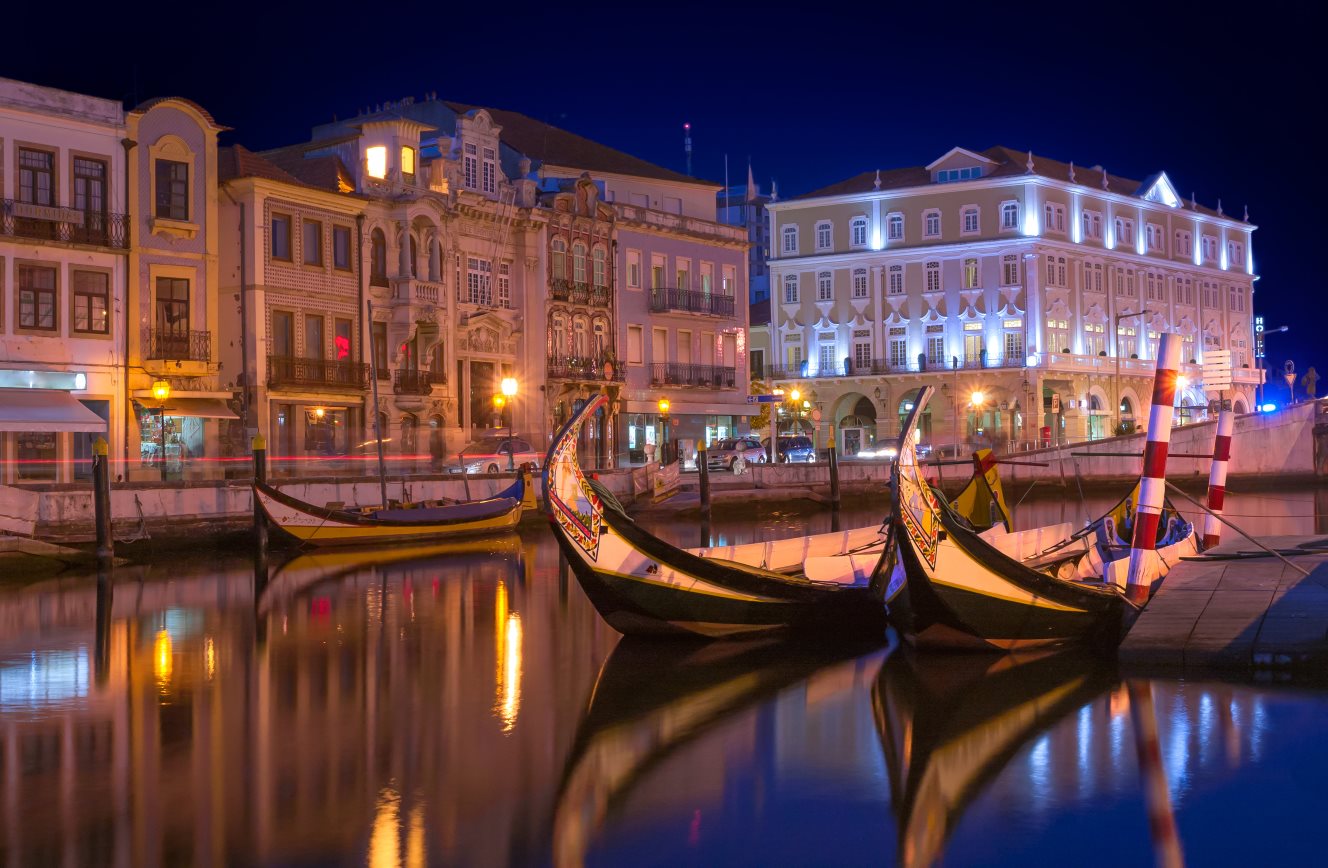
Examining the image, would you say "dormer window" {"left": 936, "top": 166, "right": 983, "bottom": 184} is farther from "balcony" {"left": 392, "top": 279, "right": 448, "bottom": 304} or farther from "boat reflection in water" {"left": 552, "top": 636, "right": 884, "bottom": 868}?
"boat reflection in water" {"left": 552, "top": 636, "right": 884, "bottom": 868}

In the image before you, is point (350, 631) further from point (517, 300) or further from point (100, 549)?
point (517, 300)

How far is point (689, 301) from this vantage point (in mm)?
60344

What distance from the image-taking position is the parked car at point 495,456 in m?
43.9

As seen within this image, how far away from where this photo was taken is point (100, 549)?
29.8m

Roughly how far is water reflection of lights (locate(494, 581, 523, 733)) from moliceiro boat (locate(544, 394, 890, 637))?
1353mm

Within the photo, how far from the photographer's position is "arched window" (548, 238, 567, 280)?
54281mm

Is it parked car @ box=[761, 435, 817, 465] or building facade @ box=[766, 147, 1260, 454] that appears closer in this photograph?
parked car @ box=[761, 435, 817, 465]

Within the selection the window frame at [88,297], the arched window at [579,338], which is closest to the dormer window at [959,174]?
A: the arched window at [579,338]

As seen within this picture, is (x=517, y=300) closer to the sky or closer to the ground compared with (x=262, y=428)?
closer to the sky

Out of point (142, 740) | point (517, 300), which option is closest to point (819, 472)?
point (517, 300)

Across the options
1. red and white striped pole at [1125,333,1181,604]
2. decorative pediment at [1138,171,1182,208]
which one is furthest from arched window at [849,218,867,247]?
red and white striped pole at [1125,333,1181,604]

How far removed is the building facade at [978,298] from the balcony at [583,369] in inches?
940

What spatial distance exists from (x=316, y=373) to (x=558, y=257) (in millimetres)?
13054

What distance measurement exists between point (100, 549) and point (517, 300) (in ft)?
82.4
